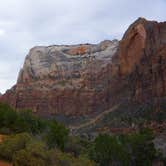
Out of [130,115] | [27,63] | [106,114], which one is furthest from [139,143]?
[27,63]

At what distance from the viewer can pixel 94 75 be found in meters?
146

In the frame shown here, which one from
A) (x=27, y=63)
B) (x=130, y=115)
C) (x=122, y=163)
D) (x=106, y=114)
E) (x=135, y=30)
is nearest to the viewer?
(x=122, y=163)

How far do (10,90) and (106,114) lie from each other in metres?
54.0

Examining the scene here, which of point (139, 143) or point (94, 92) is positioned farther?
point (94, 92)

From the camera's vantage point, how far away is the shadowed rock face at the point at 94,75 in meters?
121

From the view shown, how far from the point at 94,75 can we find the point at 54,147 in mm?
118859

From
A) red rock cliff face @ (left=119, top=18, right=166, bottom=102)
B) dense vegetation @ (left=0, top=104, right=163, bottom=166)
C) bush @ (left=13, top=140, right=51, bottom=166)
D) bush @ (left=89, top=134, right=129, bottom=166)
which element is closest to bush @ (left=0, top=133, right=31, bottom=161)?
dense vegetation @ (left=0, top=104, right=163, bottom=166)

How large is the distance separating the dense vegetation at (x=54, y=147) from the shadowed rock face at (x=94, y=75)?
62.3 m

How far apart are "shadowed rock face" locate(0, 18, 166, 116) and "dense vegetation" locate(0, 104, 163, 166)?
62333 millimetres

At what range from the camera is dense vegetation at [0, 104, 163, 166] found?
69.5ft

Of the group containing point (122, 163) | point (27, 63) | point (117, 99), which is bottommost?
point (122, 163)

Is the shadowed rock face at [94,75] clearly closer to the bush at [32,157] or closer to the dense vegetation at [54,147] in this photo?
the dense vegetation at [54,147]

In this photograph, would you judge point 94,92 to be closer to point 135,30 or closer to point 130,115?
point 135,30

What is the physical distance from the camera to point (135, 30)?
134m
